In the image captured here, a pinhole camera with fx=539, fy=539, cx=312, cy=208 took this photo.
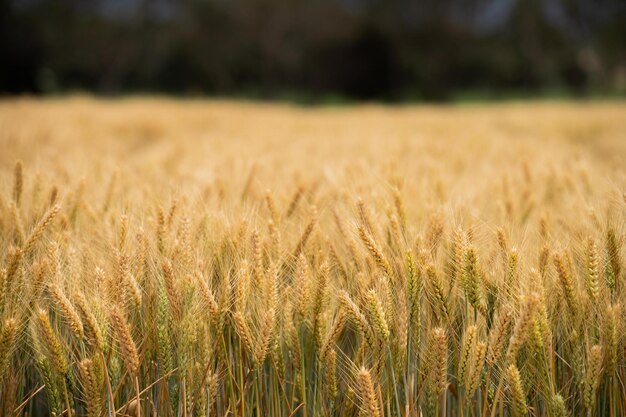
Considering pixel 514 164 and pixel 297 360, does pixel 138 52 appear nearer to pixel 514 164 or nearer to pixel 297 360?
pixel 514 164

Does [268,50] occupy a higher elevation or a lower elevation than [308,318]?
higher

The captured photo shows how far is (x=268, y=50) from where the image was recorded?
2381 cm

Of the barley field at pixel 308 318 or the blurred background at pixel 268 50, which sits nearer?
the barley field at pixel 308 318

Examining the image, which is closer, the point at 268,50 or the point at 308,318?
the point at 308,318

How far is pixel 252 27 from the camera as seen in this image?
24.0 metres

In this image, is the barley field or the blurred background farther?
the blurred background

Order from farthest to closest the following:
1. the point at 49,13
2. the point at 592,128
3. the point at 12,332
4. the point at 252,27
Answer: the point at 252,27 < the point at 49,13 < the point at 592,128 < the point at 12,332

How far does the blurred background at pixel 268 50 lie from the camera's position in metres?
22.5

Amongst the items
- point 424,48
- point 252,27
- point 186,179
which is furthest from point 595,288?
point 424,48

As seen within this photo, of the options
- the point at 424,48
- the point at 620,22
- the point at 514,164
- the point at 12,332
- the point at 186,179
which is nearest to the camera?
the point at 12,332

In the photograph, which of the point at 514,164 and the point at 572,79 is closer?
the point at 514,164

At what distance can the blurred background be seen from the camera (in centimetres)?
2247

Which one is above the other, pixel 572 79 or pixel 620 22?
pixel 620 22

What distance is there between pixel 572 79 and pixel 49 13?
87.7ft
